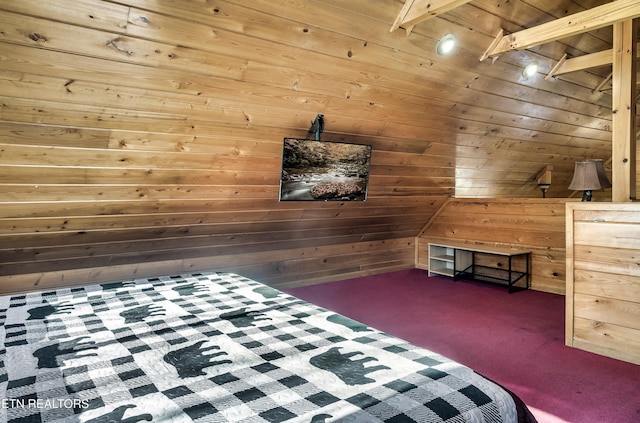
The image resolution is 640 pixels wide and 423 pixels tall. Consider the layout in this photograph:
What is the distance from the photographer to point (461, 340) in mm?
3045

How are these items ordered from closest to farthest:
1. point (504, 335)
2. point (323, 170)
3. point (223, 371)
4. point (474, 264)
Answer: point (223, 371) < point (504, 335) < point (323, 170) < point (474, 264)

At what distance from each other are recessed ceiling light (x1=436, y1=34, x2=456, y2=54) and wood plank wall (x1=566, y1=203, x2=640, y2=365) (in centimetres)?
141

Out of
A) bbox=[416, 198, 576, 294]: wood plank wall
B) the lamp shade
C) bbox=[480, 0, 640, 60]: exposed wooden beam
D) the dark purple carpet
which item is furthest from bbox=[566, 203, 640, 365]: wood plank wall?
bbox=[416, 198, 576, 294]: wood plank wall

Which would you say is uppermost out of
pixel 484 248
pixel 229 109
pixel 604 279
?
pixel 229 109

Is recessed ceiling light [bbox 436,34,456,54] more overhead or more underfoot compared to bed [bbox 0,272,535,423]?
more overhead

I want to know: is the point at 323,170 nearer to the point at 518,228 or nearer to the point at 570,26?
the point at 570,26

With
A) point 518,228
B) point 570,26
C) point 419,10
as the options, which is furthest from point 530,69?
point 518,228

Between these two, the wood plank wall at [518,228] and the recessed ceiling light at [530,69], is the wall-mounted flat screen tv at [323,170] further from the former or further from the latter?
the wood plank wall at [518,228]

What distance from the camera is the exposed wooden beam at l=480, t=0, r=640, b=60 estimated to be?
99.0 inches

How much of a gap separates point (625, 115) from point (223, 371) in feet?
9.90

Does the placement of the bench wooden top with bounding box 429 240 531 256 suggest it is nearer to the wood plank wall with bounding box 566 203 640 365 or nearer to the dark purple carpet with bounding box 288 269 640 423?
the dark purple carpet with bounding box 288 269 640 423

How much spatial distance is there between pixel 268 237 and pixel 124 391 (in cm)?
295

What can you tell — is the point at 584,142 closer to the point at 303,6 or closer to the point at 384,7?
the point at 384,7

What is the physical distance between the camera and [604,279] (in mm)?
2754
